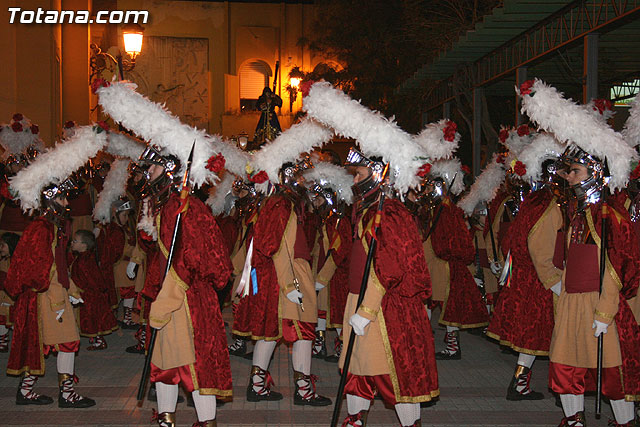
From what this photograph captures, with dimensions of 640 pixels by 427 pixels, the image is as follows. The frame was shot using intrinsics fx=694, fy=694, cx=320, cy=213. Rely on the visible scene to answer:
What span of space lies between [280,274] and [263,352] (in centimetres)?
86

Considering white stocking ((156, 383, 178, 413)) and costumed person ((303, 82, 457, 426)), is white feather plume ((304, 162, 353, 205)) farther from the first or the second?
white stocking ((156, 383, 178, 413))

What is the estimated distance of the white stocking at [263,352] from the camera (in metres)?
6.71

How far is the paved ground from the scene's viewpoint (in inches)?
247

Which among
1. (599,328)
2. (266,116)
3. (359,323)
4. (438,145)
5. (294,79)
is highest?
(294,79)

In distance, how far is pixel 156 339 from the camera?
5.03 m

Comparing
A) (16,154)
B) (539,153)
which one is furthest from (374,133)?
(16,154)

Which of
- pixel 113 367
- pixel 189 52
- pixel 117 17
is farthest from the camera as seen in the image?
pixel 189 52

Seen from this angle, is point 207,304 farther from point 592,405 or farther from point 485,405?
point 592,405

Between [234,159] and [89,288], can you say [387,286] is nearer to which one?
[234,159]

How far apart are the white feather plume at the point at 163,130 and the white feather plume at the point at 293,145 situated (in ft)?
5.38

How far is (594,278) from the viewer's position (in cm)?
536

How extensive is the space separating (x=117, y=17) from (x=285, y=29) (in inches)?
312

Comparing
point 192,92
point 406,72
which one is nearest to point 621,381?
point 406,72

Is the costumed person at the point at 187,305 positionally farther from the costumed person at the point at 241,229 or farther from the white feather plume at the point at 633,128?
the white feather plume at the point at 633,128
